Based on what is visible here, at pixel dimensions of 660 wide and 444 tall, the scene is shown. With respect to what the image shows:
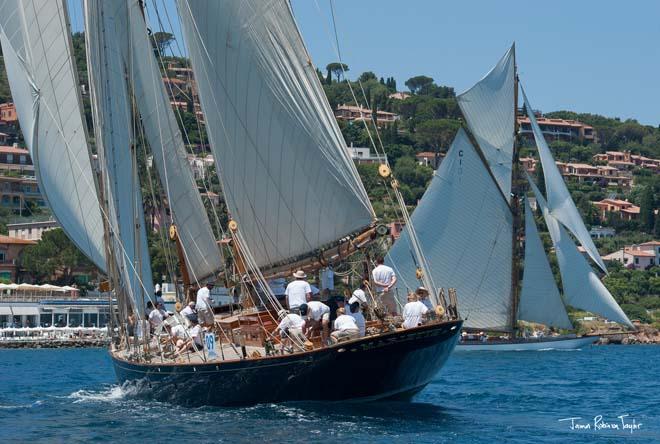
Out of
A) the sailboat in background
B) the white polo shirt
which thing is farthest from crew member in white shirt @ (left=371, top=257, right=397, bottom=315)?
the sailboat in background

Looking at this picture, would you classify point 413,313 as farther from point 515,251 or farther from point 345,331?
point 515,251

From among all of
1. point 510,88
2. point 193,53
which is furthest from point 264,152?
point 510,88

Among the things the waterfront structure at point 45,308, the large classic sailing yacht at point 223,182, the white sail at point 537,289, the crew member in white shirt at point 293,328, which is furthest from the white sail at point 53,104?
the waterfront structure at point 45,308

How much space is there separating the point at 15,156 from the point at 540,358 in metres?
131

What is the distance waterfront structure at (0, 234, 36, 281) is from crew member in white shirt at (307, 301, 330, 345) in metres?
94.3

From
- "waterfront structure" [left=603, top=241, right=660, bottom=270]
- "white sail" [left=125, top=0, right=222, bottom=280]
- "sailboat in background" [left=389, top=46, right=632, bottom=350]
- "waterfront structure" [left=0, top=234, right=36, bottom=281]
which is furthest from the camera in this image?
"waterfront structure" [left=603, top=241, right=660, bottom=270]

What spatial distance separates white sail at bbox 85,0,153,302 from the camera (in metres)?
37.5

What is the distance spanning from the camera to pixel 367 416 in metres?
30.4

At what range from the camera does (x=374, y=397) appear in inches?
1261

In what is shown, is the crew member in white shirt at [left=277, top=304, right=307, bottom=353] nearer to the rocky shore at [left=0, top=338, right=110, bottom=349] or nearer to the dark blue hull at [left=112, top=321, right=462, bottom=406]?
the dark blue hull at [left=112, top=321, right=462, bottom=406]
